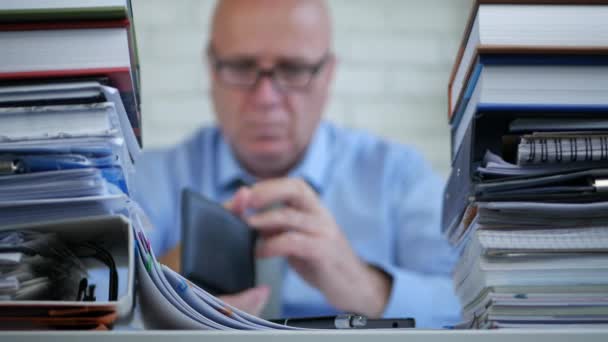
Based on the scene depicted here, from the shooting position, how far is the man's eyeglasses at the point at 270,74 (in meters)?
1.61

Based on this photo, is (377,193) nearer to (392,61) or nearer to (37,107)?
(392,61)

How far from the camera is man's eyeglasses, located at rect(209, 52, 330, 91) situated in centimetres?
161

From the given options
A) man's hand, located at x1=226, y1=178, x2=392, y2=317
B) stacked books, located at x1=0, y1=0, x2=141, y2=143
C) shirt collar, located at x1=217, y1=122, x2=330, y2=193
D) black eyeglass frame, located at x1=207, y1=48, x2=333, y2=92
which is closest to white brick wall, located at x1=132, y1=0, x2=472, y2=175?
shirt collar, located at x1=217, y1=122, x2=330, y2=193

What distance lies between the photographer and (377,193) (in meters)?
1.87

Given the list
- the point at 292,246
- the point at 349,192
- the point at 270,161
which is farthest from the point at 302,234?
the point at 349,192

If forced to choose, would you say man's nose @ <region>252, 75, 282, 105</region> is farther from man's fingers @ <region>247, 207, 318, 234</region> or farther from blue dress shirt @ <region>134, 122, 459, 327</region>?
man's fingers @ <region>247, 207, 318, 234</region>

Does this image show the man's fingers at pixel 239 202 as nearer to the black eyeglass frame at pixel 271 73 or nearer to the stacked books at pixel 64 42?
the black eyeglass frame at pixel 271 73

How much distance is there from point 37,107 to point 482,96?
0.39 meters

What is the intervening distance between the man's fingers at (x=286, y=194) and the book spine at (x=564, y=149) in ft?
1.90

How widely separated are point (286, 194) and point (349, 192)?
0.73 meters

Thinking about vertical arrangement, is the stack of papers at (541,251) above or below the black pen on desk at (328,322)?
above

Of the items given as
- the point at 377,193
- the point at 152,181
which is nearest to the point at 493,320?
the point at 377,193

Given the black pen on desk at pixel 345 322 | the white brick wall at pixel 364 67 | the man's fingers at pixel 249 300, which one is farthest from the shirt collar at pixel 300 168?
the black pen on desk at pixel 345 322

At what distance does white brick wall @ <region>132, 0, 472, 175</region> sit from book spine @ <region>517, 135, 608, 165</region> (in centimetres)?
189
